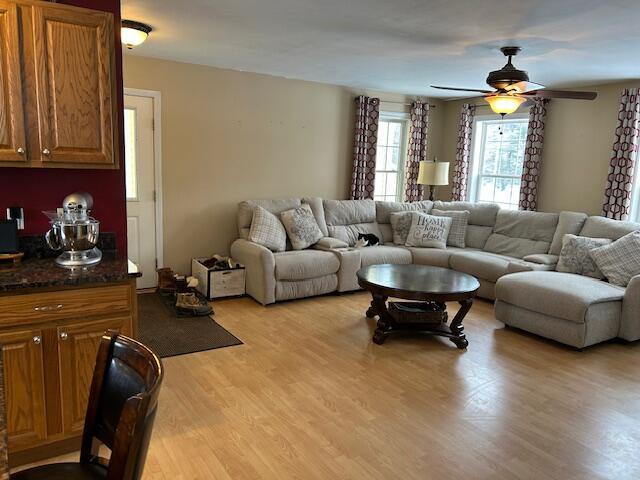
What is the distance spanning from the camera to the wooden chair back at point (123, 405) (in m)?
0.96

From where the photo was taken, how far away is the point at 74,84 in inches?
91.3

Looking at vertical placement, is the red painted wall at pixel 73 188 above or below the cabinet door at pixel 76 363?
above

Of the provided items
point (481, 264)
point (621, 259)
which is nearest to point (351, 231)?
point (481, 264)

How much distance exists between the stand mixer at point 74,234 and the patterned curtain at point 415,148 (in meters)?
5.16

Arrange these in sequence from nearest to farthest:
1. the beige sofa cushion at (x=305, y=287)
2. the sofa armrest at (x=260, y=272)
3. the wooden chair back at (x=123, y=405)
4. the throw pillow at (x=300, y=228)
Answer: the wooden chair back at (x=123, y=405)
the sofa armrest at (x=260, y=272)
the beige sofa cushion at (x=305, y=287)
the throw pillow at (x=300, y=228)

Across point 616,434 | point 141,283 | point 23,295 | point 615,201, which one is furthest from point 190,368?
point 615,201

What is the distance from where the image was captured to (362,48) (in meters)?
4.10

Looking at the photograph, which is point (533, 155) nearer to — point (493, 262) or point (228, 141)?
point (493, 262)

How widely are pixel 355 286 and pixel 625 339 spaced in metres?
2.57

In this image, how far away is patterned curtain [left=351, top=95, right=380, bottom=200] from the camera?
6270mm

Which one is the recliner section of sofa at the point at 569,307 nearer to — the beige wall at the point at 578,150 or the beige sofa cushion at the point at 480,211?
the beige wall at the point at 578,150

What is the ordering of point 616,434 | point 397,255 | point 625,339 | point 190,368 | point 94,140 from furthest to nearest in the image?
point 397,255, point 625,339, point 190,368, point 616,434, point 94,140

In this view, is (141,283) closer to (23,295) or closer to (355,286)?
(355,286)

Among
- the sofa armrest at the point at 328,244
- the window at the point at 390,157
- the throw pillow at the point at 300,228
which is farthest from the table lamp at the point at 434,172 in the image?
the throw pillow at the point at 300,228
